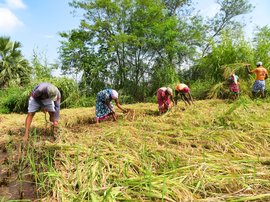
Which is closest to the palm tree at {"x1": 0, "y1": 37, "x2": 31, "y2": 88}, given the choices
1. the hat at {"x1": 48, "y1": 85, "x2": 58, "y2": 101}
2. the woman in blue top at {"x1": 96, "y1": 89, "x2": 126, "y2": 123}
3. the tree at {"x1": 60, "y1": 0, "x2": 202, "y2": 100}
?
the tree at {"x1": 60, "y1": 0, "x2": 202, "y2": 100}

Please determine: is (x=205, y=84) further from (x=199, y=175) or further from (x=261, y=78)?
(x=199, y=175)

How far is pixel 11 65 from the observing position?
13.8 m

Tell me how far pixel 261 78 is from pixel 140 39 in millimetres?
6568

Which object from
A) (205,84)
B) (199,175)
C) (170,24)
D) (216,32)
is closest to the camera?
(199,175)

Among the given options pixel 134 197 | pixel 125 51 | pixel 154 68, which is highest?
pixel 125 51

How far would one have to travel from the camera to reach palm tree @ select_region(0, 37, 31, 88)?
44.1 ft

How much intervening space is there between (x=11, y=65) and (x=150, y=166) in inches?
540

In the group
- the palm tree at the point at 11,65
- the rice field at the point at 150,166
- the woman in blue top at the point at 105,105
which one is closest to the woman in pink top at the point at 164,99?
the woman in blue top at the point at 105,105

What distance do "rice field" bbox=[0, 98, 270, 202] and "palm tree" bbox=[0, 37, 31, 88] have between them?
11097mm

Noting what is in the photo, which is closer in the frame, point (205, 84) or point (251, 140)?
point (251, 140)

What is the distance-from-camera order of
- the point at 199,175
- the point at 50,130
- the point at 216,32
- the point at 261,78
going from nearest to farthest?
the point at 199,175 → the point at 50,130 → the point at 261,78 → the point at 216,32

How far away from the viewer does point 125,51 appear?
12750 millimetres

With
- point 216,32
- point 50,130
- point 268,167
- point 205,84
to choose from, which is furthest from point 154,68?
point 268,167

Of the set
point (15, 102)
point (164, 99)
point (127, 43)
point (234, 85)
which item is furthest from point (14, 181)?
point (127, 43)
